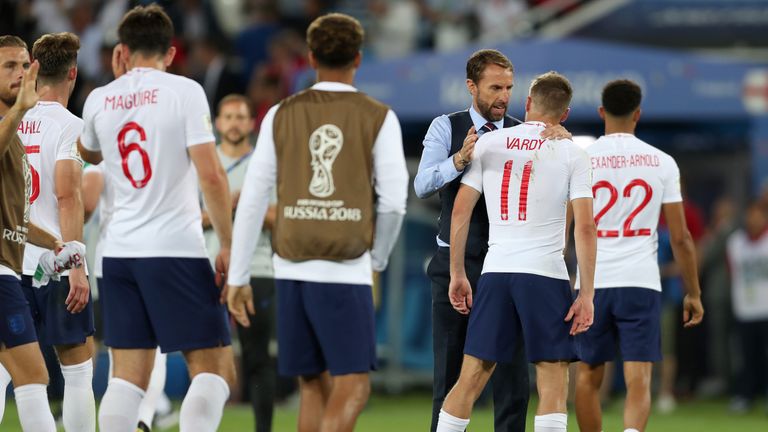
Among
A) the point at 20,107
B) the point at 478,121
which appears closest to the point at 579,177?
the point at 478,121

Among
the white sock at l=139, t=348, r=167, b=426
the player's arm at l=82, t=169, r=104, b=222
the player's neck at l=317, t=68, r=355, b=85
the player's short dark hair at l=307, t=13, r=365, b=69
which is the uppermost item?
the player's short dark hair at l=307, t=13, r=365, b=69

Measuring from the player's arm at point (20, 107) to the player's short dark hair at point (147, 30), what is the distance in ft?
2.18

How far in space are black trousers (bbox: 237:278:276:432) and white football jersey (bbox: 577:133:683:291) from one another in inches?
97.2

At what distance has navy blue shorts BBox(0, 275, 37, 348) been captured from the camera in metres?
7.18

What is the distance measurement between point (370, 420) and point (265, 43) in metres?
6.50

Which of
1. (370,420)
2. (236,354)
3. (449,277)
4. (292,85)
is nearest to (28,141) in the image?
(449,277)

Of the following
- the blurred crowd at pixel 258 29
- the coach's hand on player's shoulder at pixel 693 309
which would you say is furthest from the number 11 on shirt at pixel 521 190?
the blurred crowd at pixel 258 29

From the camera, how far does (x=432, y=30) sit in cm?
1781

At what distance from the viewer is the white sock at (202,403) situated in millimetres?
7332

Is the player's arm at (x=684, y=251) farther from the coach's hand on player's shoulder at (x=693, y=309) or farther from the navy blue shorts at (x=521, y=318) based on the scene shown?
the navy blue shorts at (x=521, y=318)

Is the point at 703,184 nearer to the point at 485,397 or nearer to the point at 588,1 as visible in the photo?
the point at 588,1

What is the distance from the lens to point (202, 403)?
24.1 feet

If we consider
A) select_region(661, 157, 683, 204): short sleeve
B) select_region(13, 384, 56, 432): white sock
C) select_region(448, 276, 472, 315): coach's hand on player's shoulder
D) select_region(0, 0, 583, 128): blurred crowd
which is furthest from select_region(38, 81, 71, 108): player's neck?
select_region(0, 0, 583, 128): blurred crowd

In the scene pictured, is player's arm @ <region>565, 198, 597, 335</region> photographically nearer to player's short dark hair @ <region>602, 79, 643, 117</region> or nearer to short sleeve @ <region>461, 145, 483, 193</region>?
short sleeve @ <region>461, 145, 483, 193</region>
